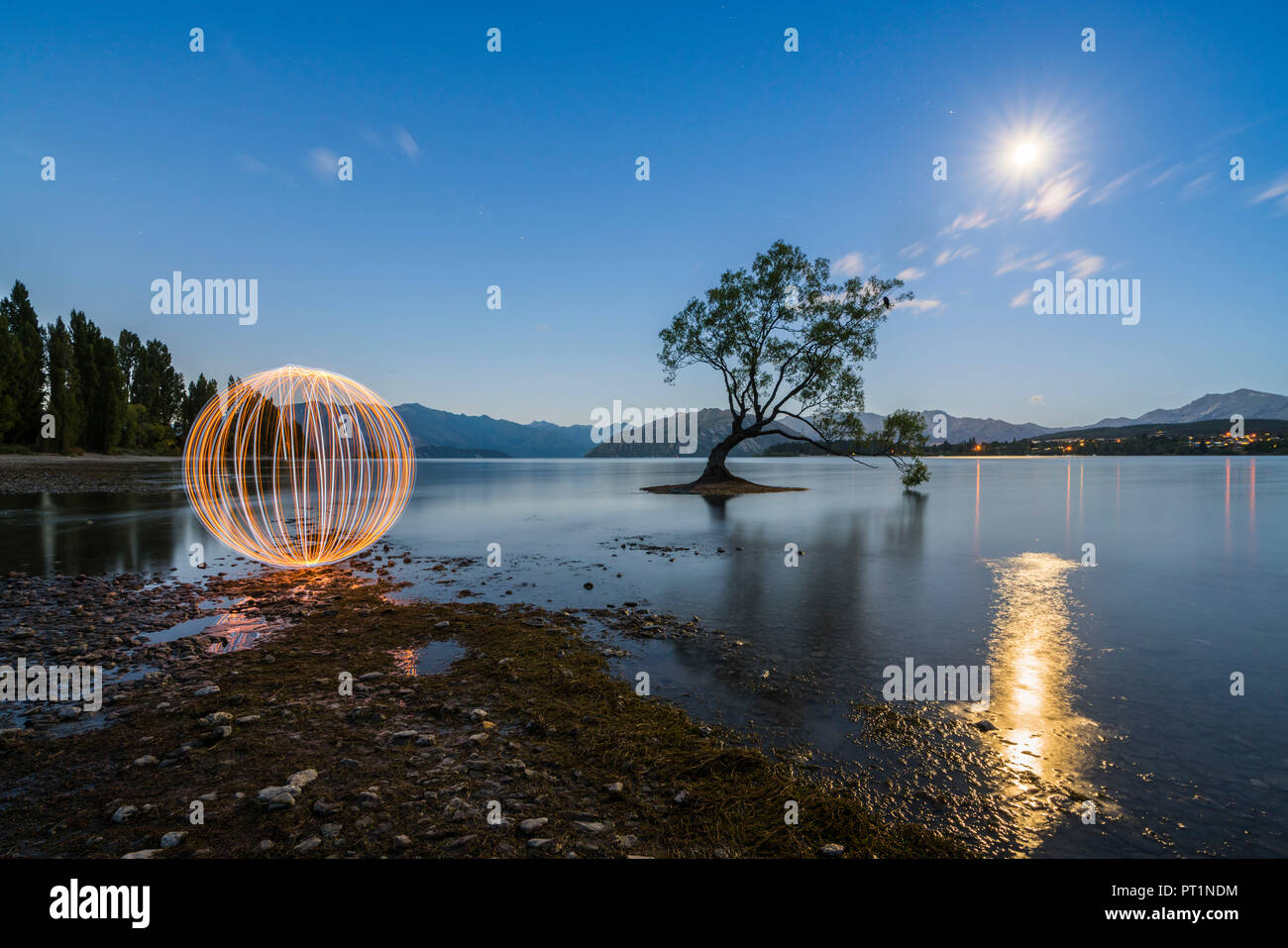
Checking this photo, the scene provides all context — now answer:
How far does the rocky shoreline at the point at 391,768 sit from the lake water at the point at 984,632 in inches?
42.1

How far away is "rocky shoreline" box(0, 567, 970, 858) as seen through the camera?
3.99 m

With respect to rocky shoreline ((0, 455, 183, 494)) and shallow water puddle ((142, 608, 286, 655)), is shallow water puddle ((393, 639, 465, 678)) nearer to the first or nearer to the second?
shallow water puddle ((142, 608, 286, 655))

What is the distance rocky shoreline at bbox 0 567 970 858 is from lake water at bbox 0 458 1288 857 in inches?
42.1

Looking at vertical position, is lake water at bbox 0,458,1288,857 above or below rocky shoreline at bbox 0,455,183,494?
below

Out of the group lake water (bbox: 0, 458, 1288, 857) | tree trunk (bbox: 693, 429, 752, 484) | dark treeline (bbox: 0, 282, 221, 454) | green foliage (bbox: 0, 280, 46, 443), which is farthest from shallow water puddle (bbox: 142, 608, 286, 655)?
green foliage (bbox: 0, 280, 46, 443)

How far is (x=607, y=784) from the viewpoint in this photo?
15.6 ft

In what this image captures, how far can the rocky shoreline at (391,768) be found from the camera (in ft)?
13.1

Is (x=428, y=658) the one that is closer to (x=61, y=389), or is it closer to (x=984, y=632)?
(x=984, y=632)

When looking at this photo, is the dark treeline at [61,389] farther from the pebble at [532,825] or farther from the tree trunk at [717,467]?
the pebble at [532,825]

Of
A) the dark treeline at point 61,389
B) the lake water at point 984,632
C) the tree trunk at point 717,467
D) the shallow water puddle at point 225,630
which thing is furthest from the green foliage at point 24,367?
the shallow water puddle at point 225,630

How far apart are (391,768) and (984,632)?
9.57m

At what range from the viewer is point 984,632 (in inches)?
380

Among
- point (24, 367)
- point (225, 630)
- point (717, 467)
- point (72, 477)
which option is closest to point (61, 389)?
point (24, 367)
